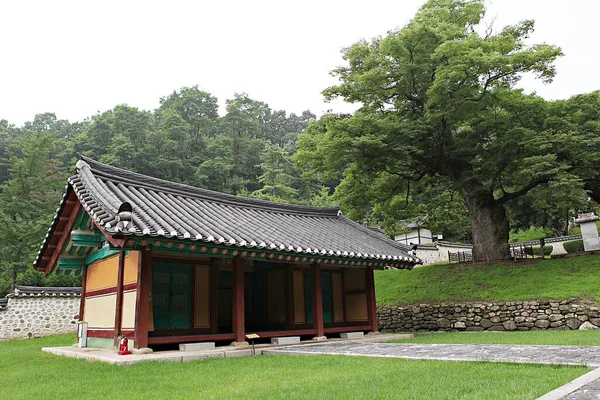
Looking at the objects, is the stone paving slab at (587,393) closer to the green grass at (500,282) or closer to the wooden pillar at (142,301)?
the wooden pillar at (142,301)

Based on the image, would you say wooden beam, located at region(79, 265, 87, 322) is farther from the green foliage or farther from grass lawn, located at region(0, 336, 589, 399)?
the green foliage

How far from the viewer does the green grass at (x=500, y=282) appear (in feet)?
49.9

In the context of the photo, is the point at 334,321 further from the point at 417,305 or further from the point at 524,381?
the point at 524,381

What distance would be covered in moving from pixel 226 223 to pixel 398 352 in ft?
16.3

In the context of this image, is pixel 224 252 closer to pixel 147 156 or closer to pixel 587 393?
pixel 587 393

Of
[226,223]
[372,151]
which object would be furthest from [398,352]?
[372,151]

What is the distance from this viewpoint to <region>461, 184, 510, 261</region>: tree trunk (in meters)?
19.2

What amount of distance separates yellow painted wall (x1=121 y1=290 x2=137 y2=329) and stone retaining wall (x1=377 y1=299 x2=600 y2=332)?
11.5 meters

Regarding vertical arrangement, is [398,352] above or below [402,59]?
below

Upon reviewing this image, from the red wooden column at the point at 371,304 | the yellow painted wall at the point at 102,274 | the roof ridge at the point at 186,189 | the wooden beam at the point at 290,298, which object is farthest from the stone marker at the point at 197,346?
the red wooden column at the point at 371,304

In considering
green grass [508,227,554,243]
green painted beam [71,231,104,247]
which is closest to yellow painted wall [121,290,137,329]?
green painted beam [71,231,104,247]

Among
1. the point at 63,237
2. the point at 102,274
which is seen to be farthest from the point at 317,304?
the point at 63,237

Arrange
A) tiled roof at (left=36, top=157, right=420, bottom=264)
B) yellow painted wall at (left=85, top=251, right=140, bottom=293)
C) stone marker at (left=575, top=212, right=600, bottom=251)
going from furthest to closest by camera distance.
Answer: stone marker at (left=575, top=212, right=600, bottom=251) → yellow painted wall at (left=85, top=251, right=140, bottom=293) → tiled roof at (left=36, top=157, right=420, bottom=264)

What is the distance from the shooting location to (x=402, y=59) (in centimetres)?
1798
